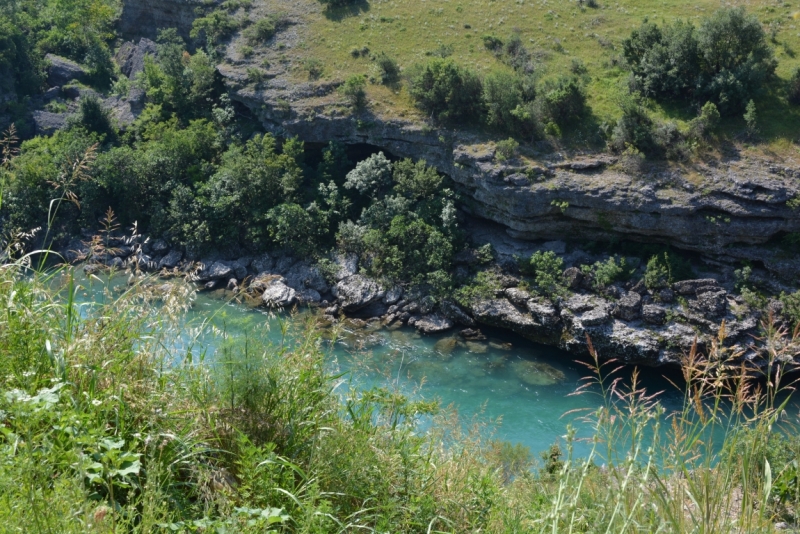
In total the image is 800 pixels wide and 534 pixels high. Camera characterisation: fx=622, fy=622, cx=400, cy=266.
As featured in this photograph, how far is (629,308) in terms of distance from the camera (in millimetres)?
18516

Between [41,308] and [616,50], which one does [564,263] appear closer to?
[616,50]

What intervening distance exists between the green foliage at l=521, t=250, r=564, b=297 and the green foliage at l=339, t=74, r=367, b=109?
1000 centimetres

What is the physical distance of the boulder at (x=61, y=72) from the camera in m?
35.4

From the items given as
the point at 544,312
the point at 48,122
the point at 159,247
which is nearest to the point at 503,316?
the point at 544,312

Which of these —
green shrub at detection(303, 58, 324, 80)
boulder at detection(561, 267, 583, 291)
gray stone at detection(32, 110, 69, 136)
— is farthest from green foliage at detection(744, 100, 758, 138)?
gray stone at detection(32, 110, 69, 136)

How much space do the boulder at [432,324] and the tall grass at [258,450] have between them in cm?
1499

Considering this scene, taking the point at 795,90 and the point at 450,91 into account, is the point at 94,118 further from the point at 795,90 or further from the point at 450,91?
the point at 795,90

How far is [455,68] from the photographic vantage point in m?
23.6

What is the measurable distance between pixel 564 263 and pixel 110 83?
29380mm

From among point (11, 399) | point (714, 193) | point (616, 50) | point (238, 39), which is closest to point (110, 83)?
point (238, 39)

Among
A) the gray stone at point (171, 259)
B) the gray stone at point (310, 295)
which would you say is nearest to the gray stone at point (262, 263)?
the gray stone at point (310, 295)

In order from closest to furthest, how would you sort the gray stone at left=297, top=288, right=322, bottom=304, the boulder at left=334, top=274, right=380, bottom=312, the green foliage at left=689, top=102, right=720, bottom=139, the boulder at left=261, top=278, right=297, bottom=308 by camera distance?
the green foliage at left=689, top=102, right=720, bottom=139
the boulder at left=261, top=278, right=297, bottom=308
the boulder at left=334, top=274, right=380, bottom=312
the gray stone at left=297, top=288, right=322, bottom=304

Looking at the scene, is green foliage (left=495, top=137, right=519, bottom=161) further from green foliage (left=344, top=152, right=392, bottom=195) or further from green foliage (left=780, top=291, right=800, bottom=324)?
green foliage (left=780, top=291, right=800, bottom=324)

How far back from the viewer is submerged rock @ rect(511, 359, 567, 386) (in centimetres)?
1822
